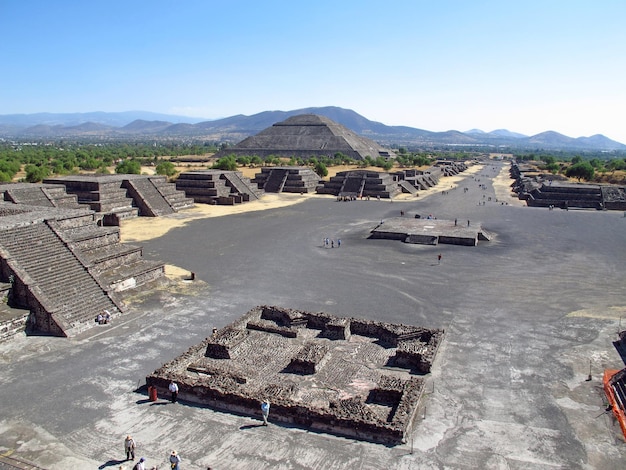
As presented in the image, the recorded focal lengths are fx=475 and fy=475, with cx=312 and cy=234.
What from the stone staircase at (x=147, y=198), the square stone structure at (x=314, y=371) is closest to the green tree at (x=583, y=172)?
the stone staircase at (x=147, y=198)

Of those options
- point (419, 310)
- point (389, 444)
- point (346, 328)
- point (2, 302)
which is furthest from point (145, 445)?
point (419, 310)

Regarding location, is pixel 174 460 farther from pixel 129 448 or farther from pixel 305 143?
pixel 305 143

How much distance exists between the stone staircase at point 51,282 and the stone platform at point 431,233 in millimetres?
22776

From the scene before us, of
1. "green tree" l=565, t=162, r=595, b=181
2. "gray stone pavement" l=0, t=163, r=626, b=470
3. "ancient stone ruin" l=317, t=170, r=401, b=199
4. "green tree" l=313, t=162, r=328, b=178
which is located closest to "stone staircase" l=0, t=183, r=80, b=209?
"gray stone pavement" l=0, t=163, r=626, b=470

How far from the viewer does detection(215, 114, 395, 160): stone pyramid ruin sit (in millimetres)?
121625

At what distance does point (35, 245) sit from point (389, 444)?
57.9 feet

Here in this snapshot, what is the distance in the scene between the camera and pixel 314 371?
15445mm

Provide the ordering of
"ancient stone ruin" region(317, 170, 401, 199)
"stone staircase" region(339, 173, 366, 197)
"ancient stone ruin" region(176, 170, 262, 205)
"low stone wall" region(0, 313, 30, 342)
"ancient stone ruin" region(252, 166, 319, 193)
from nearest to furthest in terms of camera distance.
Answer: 1. "low stone wall" region(0, 313, 30, 342)
2. "ancient stone ruin" region(176, 170, 262, 205)
3. "ancient stone ruin" region(317, 170, 401, 199)
4. "stone staircase" region(339, 173, 366, 197)
5. "ancient stone ruin" region(252, 166, 319, 193)

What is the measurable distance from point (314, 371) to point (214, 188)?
1668 inches

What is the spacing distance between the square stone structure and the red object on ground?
5163mm

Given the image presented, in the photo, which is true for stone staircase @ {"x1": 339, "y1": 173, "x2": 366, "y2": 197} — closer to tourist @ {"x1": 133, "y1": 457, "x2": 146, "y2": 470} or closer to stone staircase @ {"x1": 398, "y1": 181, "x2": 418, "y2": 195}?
stone staircase @ {"x1": 398, "y1": 181, "x2": 418, "y2": 195}

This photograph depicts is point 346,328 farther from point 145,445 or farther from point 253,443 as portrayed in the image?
point 145,445

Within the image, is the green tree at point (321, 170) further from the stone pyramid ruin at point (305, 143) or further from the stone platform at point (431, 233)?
the stone pyramid ruin at point (305, 143)

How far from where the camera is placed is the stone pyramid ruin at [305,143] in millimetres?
121625
